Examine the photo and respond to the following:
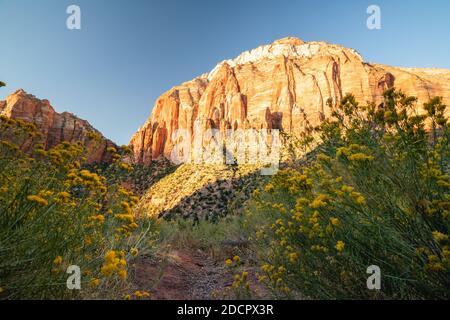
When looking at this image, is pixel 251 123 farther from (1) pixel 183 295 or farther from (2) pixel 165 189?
(1) pixel 183 295

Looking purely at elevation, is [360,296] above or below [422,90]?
below

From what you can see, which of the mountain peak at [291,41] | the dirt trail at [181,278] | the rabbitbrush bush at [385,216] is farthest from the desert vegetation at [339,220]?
the mountain peak at [291,41]

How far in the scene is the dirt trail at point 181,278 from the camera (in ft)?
14.2

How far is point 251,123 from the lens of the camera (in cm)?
5769

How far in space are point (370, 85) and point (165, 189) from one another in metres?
57.6

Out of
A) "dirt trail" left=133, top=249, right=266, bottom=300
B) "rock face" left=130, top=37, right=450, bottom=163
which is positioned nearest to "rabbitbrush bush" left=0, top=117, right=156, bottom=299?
"dirt trail" left=133, top=249, right=266, bottom=300

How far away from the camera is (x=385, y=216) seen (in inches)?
81.2

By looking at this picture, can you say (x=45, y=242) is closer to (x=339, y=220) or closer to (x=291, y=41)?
(x=339, y=220)

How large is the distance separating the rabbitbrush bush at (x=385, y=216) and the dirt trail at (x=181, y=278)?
177 centimetres

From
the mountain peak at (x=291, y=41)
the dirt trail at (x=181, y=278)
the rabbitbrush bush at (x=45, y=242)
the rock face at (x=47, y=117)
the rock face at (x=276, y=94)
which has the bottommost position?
the dirt trail at (x=181, y=278)

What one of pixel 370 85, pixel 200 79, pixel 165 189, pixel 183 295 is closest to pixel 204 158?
pixel 165 189

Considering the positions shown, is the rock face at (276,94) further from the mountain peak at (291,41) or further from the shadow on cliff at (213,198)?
the shadow on cliff at (213,198)

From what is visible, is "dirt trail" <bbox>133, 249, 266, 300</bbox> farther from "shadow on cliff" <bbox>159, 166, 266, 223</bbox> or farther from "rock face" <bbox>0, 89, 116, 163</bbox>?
"rock face" <bbox>0, 89, 116, 163</bbox>

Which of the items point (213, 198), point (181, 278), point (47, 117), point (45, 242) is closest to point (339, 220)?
point (45, 242)
